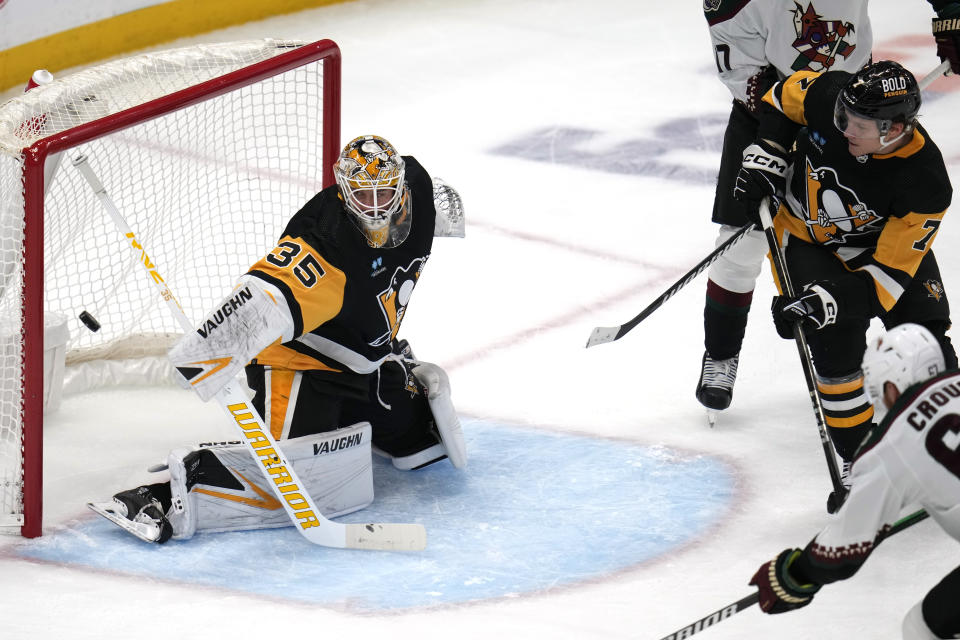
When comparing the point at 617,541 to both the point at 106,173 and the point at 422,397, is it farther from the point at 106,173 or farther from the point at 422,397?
the point at 106,173

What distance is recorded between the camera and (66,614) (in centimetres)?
251

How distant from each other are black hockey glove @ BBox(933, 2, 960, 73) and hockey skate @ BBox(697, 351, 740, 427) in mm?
863

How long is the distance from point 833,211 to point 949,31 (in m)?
0.68

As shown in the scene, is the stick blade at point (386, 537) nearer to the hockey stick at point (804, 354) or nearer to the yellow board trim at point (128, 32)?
the hockey stick at point (804, 354)

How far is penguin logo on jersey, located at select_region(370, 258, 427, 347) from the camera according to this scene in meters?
2.86

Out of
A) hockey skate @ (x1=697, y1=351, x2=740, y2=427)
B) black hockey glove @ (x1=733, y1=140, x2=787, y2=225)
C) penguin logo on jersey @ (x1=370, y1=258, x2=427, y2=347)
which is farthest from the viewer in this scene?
hockey skate @ (x1=697, y1=351, x2=740, y2=427)

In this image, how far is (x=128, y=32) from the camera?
19.2ft

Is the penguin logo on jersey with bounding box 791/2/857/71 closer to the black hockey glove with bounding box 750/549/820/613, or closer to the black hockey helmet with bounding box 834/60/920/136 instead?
the black hockey helmet with bounding box 834/60/920/136

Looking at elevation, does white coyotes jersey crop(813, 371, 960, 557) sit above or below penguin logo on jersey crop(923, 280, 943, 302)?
above

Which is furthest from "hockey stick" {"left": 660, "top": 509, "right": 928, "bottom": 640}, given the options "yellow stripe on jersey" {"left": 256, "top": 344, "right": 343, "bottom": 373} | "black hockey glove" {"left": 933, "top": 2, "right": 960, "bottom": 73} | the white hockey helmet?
"black hockey glove" {"left": 933, "top": 2, "right": 960, "bottom": 73}

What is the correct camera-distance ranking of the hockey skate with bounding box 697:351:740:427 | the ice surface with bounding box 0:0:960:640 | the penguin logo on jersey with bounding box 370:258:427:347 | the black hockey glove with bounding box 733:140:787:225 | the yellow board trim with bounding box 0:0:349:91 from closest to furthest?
1. the ice surface with bounding box 0:0:960:640
2. the penguin logo on jersey with bounding box 370:258:427:347
3. the black hockey glove with bounding box 733:140:787:225
4. the hockey skate with bounding box 697:351:740:427
5. the yellow board trim with bounding box 0:0:349:91

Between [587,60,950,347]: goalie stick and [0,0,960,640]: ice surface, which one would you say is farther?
[587,60,950,347]: goalie stick

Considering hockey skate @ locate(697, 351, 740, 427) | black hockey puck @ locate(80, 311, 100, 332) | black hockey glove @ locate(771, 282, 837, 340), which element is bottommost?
hockey skate @ locate(697, 351, 740, 427)

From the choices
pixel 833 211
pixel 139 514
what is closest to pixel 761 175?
pixel 833 211
